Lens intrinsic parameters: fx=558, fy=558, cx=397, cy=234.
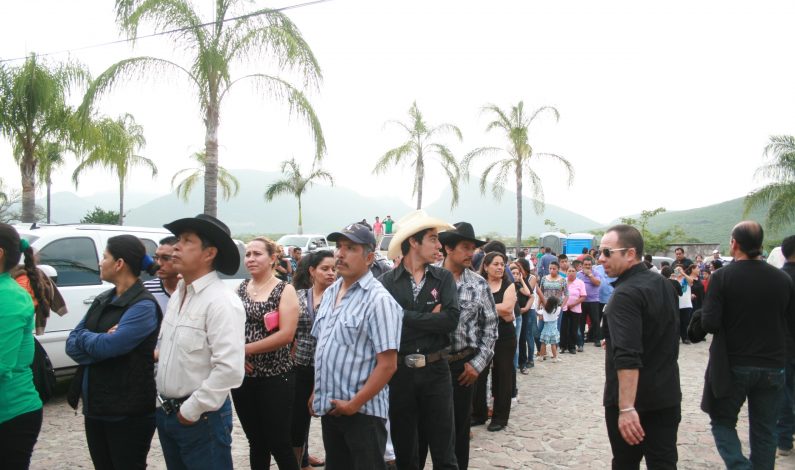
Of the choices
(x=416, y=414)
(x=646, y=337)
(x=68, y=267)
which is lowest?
(x=416, y=414)

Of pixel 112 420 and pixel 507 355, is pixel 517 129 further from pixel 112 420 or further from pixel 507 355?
pixel 112 420

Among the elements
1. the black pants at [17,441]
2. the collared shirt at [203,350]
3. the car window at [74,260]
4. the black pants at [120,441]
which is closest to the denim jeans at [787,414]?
the collared shirt at [203,350]

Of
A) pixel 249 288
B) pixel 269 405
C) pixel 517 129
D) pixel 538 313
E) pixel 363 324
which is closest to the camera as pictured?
pixel 363 324

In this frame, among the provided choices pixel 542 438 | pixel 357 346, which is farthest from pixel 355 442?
pixel 542 438

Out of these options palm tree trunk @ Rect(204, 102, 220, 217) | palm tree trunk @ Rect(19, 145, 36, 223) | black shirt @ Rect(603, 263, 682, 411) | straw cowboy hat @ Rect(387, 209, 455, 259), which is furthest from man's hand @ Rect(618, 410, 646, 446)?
palm tree trunk @ Rect(19, 145, 36, 223)

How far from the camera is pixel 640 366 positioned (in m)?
3.22

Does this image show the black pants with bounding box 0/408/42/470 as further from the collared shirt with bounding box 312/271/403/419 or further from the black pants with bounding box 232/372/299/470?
the collared shirt with bounding box 312/271/403/419

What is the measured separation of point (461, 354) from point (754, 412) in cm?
223

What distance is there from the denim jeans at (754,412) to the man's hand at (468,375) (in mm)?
1806

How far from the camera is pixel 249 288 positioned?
4.37 meters

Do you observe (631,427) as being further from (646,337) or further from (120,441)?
(120,441)

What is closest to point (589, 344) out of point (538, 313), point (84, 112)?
point (538, 313)

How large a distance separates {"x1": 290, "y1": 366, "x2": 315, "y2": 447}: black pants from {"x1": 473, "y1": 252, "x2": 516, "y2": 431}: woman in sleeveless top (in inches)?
90.3

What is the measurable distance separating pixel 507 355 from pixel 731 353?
107 inches
